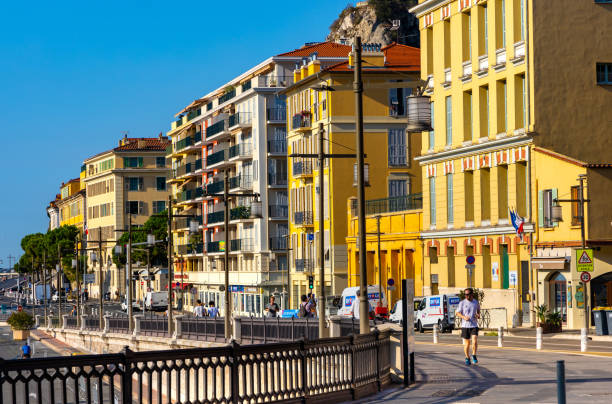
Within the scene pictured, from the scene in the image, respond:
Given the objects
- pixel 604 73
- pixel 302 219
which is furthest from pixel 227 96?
pixel 604 73

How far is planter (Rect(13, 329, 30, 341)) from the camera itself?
11681cm

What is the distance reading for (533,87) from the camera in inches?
2153

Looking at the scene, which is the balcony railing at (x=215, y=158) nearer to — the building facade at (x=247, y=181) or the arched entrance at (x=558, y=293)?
the building facade at (x=247, y=181)

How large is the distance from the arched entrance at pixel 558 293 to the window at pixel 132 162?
119m

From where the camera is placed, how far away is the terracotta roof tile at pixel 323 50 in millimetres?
99000

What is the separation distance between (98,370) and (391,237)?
189 ft

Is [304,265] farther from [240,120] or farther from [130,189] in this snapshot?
[130,189]

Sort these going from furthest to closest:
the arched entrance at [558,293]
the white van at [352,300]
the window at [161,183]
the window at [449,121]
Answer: the window at [161,183] → the window at [449,121] → the white van at [352,300] → the arched entrance at [558,293]

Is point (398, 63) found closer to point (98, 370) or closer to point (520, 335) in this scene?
point (520, 335)

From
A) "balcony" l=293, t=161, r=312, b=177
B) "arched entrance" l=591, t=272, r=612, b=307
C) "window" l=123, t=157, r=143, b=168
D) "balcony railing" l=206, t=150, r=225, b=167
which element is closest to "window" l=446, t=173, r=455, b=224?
"arched entrance" l=591, t=272, r=612, b=307

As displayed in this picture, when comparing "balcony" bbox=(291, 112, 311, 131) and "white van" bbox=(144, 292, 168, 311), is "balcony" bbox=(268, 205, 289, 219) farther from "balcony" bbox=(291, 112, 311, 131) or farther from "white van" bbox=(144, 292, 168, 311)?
"white van" bbox=(144, 292, 168, 311)

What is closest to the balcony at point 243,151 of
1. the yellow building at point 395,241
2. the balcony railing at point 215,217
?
the balcony railing at point 215,217

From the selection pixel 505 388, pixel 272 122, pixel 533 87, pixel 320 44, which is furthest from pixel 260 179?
pixel 505 388

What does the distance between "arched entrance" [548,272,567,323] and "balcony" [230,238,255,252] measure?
50020 millimetres
